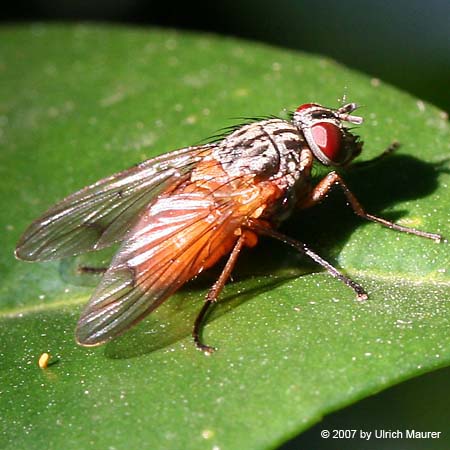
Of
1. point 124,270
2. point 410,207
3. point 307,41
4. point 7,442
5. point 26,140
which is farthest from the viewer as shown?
point 307,41

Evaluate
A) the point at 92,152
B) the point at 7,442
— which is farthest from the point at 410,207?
the point at 7,442

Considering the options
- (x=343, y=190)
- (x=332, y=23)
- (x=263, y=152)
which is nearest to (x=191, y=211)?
(x=263, y=152)

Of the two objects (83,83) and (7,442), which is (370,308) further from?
(83,83)

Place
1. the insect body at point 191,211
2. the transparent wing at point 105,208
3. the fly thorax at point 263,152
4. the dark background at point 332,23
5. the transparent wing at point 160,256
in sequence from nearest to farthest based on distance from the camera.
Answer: the transparent wing at point 160,256
the insect body at point 191,211
the fly thorax at point 263,152
the transparent wing at point 105,208
the dark background at point 332,23

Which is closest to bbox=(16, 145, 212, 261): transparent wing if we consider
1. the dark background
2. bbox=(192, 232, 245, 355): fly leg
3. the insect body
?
the insect body

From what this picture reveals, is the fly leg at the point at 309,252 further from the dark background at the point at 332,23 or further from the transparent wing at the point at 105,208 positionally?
the dark background at the point at 332,23

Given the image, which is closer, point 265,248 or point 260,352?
point 260,352

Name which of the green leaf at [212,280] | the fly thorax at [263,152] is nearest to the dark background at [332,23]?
the green leaf at [212,280]
